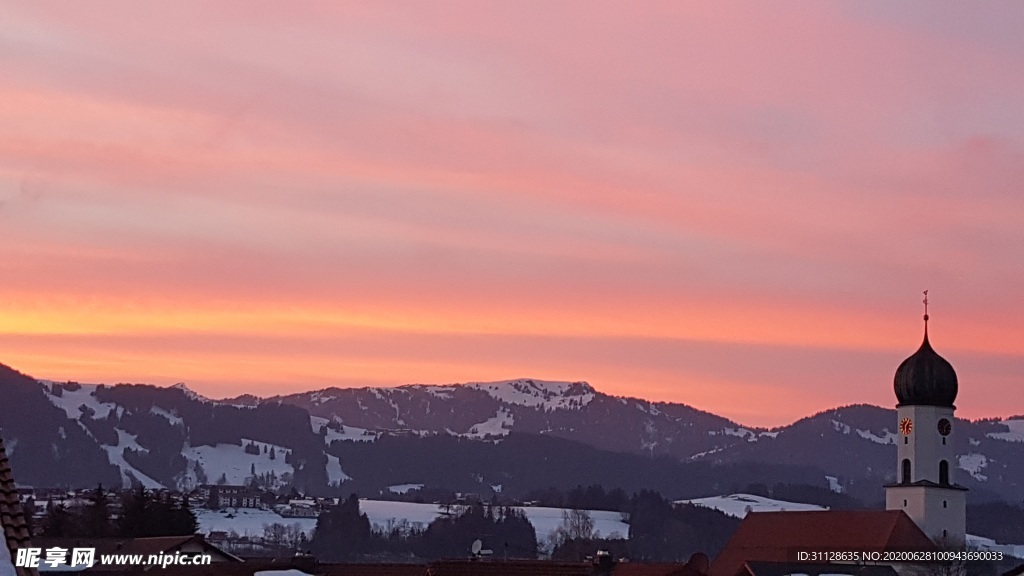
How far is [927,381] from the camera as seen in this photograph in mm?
116188

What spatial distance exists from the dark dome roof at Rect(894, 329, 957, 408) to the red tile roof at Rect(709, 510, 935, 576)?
8.11 metres

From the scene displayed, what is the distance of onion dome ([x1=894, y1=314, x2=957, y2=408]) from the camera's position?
11619 centimetres

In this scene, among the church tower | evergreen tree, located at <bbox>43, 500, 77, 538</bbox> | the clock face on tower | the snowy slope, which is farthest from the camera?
the clock face on tower

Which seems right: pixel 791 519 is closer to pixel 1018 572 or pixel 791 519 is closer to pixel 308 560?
pixel 308 560

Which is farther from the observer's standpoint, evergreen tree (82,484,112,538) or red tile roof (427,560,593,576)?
evergreen tree (82,484,112,538)

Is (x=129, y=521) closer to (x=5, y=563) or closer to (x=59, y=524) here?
(x=59, y=524)

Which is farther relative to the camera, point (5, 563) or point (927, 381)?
point (927, 381)

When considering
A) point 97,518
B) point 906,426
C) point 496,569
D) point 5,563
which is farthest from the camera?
point 97,518

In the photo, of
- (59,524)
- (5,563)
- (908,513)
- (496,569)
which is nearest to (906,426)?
(908,513)

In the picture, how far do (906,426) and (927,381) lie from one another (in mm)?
2991

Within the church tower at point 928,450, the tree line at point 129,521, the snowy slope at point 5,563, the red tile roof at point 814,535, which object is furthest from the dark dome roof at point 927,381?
the snowy slope at point 5,563

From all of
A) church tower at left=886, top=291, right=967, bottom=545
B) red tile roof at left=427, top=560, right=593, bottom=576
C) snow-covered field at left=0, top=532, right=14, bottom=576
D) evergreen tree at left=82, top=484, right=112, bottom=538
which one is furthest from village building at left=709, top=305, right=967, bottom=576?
snow-covered field at left=0, top=532, right=14, bottom=576

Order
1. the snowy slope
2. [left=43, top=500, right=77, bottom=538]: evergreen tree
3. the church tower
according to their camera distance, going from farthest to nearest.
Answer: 1. the church tower
2. [left=43, top=500, right=77, bottom=538]: evergreen tree
3. the snowy slope

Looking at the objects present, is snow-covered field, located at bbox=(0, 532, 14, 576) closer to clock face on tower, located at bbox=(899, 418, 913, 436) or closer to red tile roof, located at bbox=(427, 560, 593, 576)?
red tile roof, located at bbox=(427, 560, 593, 576)
